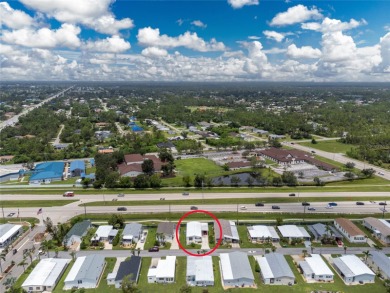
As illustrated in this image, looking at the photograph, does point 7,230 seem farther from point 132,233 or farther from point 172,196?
point 172,196

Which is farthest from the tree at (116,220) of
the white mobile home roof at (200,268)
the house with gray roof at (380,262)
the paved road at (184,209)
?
Answer: the house with gray roof at (380,262)

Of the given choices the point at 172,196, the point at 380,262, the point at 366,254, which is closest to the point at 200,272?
the point at 366,254

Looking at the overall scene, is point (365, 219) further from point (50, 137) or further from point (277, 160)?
point (50, 137)

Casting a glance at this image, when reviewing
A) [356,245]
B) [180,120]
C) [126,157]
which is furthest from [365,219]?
[180,120]

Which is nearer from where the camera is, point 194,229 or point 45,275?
point 45,275

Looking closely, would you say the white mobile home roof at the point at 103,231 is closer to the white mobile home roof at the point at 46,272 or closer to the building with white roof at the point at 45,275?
the white mobile home roof at the point at 46,272

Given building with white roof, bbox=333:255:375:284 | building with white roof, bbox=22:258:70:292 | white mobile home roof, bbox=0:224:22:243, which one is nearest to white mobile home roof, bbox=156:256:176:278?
building with white roof, bbox=22:258:70:292
